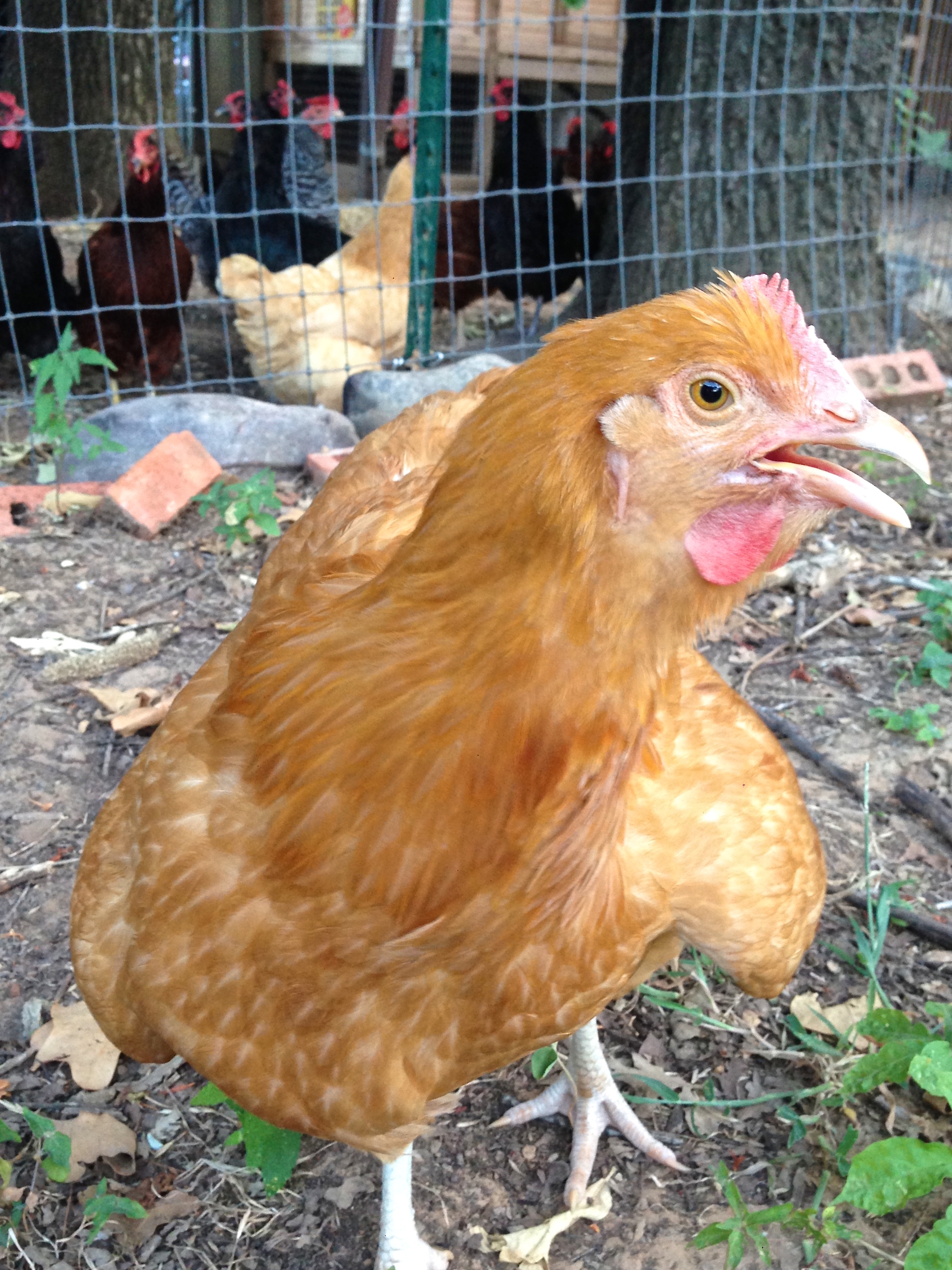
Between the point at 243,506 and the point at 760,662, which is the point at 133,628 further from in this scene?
the point at 760,662

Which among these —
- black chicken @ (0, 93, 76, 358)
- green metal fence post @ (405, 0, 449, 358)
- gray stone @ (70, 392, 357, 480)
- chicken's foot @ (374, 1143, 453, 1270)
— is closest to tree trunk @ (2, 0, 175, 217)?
black chicken @ (0, 93, 76, 358)

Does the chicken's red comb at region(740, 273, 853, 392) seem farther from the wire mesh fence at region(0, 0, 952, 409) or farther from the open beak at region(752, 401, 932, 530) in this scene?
the wire mesh fence at region(0, 0, 952, 409)

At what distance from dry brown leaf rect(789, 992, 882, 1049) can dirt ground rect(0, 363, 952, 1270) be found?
37 mm

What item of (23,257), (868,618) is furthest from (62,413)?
(868,618)

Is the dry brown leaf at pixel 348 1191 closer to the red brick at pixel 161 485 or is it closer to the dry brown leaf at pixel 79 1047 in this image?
the dry brown leaf at pixel 79 1047

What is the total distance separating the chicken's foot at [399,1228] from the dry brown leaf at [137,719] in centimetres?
152

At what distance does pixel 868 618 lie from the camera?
379 centimetres

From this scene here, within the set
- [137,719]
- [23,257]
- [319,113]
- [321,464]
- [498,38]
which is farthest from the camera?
[498,38]

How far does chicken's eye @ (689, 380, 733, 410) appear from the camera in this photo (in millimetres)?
1188

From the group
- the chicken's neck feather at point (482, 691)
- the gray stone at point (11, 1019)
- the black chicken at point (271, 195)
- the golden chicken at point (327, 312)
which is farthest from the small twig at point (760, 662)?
the black chicken at point (271, 195)

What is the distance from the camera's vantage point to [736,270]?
18.6ft

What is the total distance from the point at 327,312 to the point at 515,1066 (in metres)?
4.20

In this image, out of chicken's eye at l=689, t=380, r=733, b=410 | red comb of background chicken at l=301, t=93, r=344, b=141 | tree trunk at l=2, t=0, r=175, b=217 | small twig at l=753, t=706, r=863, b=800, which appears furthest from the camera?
tree trunk at l=2, t=0, r=175, b=217

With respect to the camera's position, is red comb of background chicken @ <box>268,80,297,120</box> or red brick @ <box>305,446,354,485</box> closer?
red brick @ <box>305,446,354,485</box>
